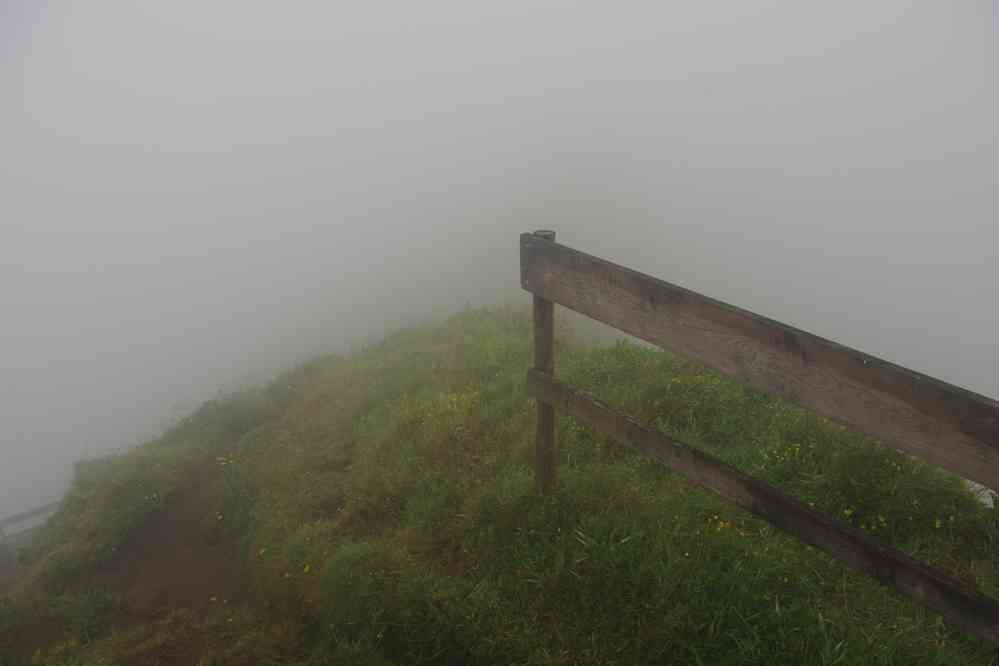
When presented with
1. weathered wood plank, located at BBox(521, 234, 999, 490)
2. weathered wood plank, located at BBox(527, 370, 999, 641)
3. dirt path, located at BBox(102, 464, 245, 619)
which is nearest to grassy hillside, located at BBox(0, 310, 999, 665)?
dirt path, located at BBox(102, 464, 245, 619)

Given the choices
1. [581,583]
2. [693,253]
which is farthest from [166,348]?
[581,583]

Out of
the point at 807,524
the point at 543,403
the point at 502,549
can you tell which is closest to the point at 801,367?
the point at 807,524

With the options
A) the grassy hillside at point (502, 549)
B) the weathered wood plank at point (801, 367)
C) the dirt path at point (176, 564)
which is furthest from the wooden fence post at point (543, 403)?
the dirt path at point (176, 564)

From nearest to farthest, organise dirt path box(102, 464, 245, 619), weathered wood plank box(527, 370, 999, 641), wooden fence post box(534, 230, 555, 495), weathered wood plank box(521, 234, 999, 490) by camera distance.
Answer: weathered wood plank box(521, 234, 999, 490)
weathered wood plank box(527, 370, 999, 641)
wooden fence post box(534, 230, 555, 495)
dirt path box(102, 464, 245, 619)

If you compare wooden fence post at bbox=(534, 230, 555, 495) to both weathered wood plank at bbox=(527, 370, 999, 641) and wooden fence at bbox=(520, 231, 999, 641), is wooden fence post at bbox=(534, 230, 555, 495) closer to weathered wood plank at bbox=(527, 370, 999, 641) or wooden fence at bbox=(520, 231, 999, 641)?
wooden fence at bbox=(520, 231, 999, 641)

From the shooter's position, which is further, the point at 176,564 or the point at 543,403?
the point at 176,564

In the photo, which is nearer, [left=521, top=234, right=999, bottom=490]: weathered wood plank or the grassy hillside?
[left=521, top=234, right=999, bottom=490]: weathered wood plank

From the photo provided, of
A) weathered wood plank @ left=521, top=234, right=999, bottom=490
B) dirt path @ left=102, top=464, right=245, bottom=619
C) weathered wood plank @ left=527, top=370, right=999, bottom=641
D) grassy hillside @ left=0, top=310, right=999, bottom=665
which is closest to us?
weathered wood plank @ left=521, top=234, right=999, bottom=490

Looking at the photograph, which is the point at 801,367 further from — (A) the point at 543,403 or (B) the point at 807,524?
(A) the point at 543,403

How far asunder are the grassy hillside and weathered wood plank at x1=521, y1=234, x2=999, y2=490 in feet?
5.31

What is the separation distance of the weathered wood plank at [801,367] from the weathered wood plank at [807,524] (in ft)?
1.99

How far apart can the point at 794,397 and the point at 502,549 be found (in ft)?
8.70

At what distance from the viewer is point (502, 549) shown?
4621mm

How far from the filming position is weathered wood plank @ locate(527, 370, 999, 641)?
8.77ft
